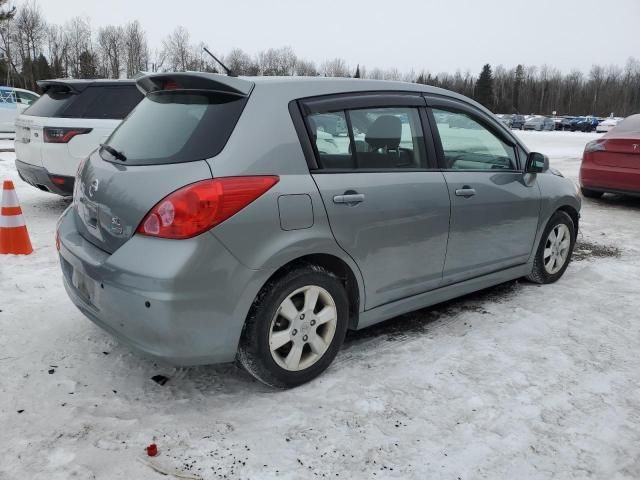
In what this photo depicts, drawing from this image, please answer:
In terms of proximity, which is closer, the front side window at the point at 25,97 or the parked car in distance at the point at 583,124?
the front side window at the point at 25,97

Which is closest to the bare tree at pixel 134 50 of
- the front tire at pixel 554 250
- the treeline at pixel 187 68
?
the treeline at pixel 187 68

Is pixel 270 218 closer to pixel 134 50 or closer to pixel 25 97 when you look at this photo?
pixel 25 97

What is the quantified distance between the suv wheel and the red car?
23.7 ft

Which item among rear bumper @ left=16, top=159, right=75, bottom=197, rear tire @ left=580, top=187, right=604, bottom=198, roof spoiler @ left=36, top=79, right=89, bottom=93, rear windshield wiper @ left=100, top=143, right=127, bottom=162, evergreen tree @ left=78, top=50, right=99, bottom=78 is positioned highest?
evergreen tree @ left=78, top=50, right=99, bottom=78

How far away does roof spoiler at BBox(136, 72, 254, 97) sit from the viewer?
2775 mm

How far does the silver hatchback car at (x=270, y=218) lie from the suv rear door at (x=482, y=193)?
21 millimetres

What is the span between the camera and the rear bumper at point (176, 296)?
2.44 metres

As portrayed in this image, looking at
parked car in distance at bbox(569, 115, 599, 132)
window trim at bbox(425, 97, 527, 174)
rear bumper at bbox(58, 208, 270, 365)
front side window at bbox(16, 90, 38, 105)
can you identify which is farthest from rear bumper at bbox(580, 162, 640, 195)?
parked car in distance at bbox(569, 115, 599, 132)

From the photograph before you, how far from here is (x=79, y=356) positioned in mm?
3277

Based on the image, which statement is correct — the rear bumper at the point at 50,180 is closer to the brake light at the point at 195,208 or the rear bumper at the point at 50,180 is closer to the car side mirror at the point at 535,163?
the brake light at the point at 195,208

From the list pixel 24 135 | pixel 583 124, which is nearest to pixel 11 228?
pixel 24 135

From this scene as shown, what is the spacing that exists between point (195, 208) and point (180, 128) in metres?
0.59

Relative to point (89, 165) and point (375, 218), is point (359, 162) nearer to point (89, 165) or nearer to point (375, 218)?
point (375, 218)

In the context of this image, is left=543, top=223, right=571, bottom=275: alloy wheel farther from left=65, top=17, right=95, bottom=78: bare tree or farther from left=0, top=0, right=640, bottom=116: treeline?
left=65, top=17, right=95, bottom=78: bare tree
